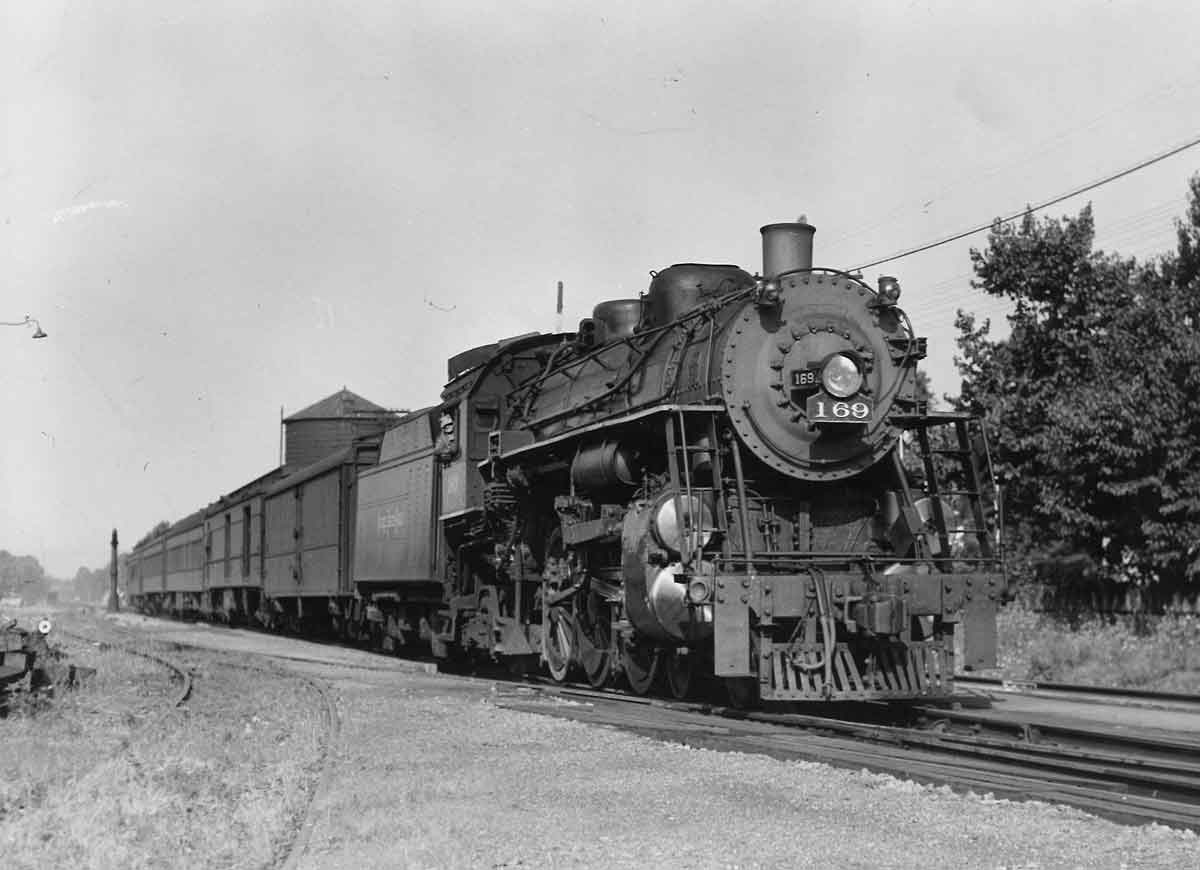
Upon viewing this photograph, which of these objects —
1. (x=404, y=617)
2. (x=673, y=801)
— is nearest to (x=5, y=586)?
(x=404, y=617)

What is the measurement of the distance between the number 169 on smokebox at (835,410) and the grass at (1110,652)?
6548 mm

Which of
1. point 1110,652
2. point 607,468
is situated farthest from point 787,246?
point 1110,652

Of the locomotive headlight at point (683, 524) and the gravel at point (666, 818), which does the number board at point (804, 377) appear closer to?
the locomotive headlight at point (683, 524)

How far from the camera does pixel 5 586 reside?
44.2 metres

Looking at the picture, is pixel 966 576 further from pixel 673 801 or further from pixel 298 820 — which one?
pixel 298 820

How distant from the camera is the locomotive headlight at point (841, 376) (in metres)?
10.1

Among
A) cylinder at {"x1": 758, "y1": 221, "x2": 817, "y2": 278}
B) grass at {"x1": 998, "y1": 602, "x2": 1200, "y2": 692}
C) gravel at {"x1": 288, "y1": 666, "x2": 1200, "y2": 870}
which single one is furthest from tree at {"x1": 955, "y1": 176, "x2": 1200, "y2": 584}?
gravel at {"x1": 288, "y1": 666, "x2": 1200, "y2": 870}

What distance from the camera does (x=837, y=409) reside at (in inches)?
396

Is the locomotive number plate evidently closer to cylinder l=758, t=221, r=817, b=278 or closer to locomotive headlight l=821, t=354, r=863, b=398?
locomotive headlight l=821, t=354, r=863, b=398

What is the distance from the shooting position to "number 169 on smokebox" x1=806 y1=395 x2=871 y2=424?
1001 centimetres

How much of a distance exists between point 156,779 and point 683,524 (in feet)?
13.0

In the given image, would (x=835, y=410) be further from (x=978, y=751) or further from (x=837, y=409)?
(x=978, y=751)

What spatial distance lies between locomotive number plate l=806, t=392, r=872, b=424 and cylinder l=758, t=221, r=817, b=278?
146cm

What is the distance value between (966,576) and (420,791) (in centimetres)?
486
